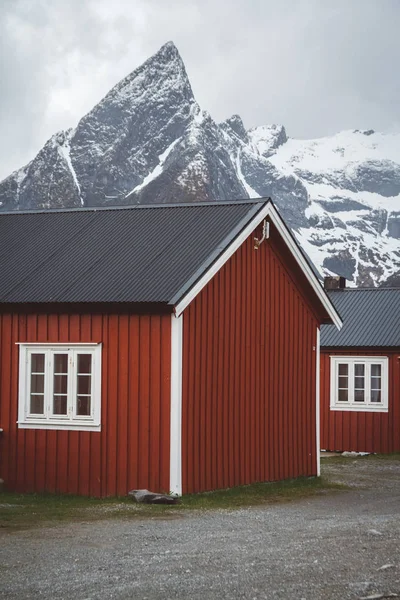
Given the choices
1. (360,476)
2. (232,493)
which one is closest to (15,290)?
(232,493)

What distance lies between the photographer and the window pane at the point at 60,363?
1814 centimetres

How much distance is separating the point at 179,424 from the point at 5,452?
10.9 ft

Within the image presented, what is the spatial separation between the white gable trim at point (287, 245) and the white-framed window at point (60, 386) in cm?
186

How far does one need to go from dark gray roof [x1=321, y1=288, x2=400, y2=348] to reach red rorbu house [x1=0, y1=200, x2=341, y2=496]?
9.87 metres

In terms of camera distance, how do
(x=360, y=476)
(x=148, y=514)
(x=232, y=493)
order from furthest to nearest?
1. (x=360, y=476)
2. (x=232, y=493)
3. (x=148, y=514)

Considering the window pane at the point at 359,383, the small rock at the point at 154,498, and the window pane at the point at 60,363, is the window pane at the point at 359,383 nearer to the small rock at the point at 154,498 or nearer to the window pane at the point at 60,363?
the window pane at the point at 60,363

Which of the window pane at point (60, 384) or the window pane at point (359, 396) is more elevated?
the window pane at point (60, 384)

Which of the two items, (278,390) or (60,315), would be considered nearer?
(60,315)

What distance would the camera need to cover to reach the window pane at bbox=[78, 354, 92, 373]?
58.8ft

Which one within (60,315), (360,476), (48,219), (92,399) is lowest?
(360,476)

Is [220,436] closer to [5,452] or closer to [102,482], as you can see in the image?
[102,482]

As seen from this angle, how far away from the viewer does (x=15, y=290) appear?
736 inches

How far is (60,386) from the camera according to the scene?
18156mm

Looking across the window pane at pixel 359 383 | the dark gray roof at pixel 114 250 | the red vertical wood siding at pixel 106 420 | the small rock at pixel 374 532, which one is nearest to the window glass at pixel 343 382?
the window pane at pixel 359 383
